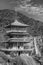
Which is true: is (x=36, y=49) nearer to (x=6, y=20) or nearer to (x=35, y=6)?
(x=35, y=6)

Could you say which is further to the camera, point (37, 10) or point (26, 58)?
point (37, 10)

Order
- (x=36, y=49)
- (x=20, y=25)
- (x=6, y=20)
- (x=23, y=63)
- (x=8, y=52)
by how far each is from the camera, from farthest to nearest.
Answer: (x=6, y=20), (x=36, y=49), (x=20, y=25), (x=8, y=52), (x=23, y=63)

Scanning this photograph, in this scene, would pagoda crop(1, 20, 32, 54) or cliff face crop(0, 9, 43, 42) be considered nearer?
pagoda crop(1, 20, 32, 54)

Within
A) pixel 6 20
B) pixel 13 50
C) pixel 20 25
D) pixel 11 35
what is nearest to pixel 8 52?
pixel 13 50

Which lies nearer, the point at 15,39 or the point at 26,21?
the point at 15,39

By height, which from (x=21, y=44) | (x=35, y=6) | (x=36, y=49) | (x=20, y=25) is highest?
(x=35, y=6)

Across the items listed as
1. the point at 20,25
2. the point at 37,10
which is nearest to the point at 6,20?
the point at 37,10

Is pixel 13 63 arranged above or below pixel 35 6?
below

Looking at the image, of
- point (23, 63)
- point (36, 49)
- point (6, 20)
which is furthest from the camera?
point (6, 20)

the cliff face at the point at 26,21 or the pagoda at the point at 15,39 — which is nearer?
the pagoda at the point at 15,39
